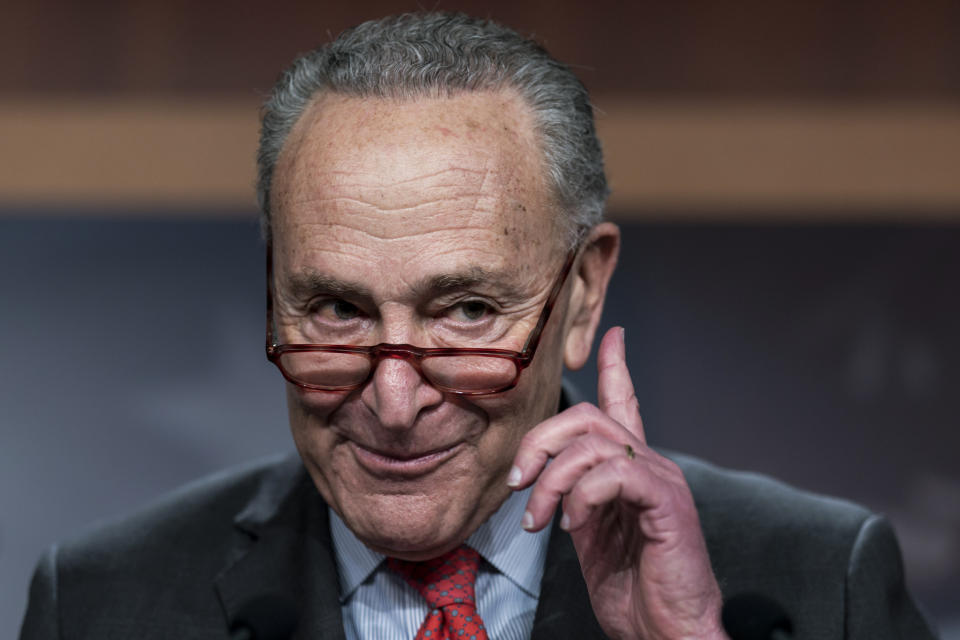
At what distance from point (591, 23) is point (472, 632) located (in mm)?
1807

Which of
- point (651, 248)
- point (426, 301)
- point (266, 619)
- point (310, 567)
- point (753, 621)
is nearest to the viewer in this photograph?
point (753, 621)

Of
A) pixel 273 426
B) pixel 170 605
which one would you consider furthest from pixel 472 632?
pixel 273 426

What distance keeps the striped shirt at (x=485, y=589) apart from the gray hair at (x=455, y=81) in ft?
1.74

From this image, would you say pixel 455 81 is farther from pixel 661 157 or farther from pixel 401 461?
pixel 661 157

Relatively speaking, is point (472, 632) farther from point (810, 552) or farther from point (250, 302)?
point (250, 302)

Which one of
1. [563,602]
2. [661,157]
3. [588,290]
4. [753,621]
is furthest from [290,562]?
[661,157]

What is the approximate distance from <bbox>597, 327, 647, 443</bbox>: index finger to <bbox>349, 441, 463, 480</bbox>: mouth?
27 centimetres

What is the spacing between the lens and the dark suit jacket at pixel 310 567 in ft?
6.48

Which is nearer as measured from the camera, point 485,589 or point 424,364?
point 424,364

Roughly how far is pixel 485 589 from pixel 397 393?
1.51 feet

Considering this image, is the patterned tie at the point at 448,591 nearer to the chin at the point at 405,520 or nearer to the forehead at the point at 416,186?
the chin at the point at 405,520

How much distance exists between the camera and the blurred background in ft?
9.65

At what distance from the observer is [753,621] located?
1.65 metres

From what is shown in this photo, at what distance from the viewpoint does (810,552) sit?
6.79 ft
